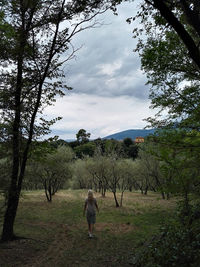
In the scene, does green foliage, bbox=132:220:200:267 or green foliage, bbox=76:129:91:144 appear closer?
green foliage, bbox=132:220:200:267

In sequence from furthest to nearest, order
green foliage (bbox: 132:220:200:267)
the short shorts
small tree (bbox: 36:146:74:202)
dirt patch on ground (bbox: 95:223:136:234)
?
small tree (bbox: 36:146:74:202) < dirt patch on ground (bbox: 95:223:136:234) < the short shorts < green foliage (bbox: 132:220:200:267)

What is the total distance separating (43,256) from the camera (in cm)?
732

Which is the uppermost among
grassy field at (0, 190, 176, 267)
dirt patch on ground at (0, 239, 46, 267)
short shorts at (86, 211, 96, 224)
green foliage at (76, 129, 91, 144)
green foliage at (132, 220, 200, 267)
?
green foliage at (76, 129, 91, 144)

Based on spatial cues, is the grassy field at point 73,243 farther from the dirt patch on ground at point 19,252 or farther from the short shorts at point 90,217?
the short shorts at point 90,217

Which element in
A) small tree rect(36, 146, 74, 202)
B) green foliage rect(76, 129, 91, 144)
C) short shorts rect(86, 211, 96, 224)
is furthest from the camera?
green foliage rect(76, 129, 91, 144)

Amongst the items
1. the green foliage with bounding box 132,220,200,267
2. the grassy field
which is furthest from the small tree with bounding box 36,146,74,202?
the green foliage with bounding box 132,220,200,267

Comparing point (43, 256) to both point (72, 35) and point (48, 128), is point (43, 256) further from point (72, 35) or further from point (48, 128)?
point (72, 35)

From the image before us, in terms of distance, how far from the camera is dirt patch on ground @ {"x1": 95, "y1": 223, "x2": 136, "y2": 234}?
36.1 ft

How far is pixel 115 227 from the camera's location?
38.8 feet

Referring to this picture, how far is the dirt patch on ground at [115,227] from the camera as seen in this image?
36.1ft

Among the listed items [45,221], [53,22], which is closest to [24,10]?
[53,22]

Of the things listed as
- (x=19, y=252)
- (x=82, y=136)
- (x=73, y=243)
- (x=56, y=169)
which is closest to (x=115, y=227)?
(x=73, y=243)

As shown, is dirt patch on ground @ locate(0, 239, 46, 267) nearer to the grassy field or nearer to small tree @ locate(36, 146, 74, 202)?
the grassy field

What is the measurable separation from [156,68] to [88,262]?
880 centimetres
